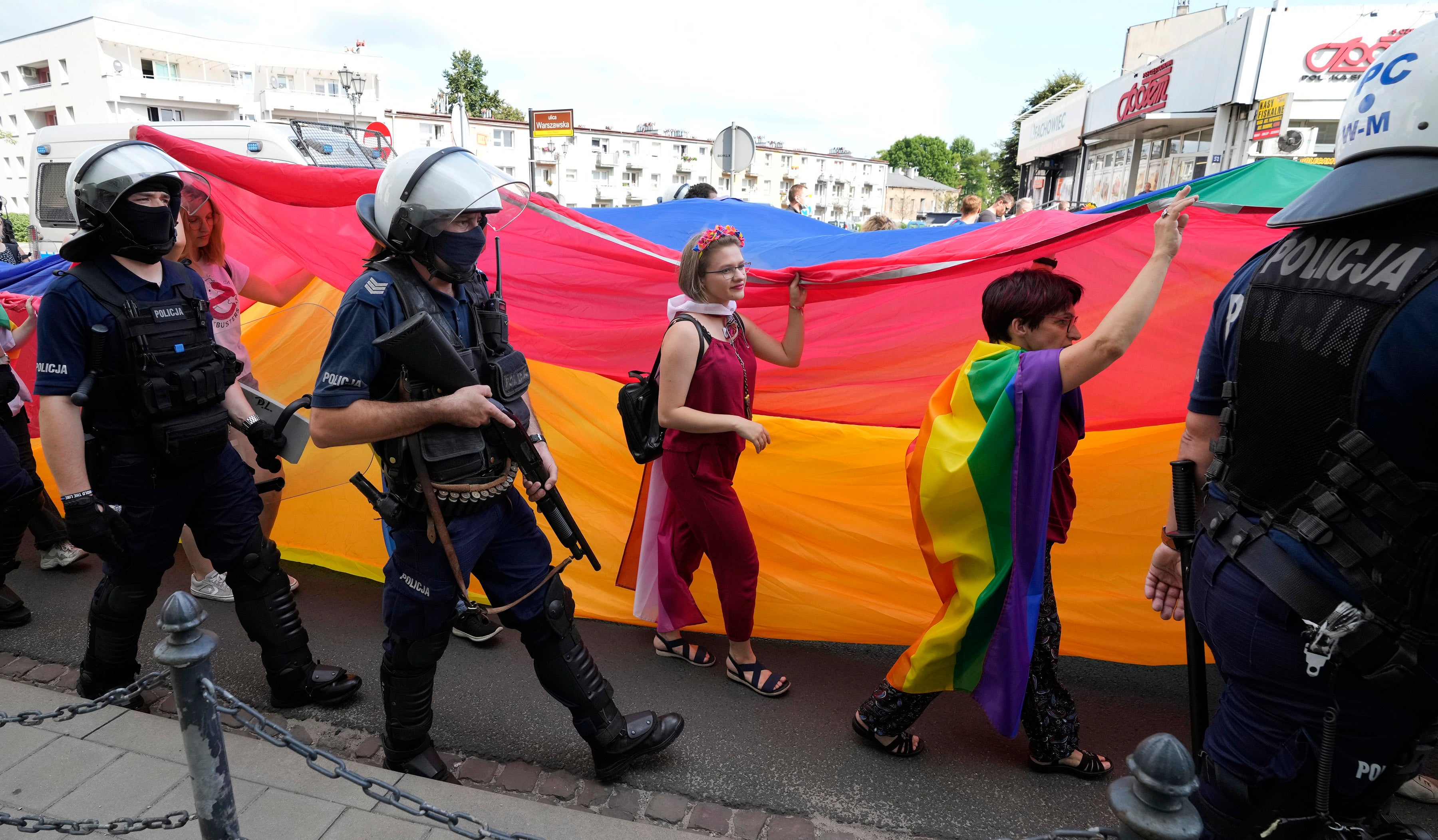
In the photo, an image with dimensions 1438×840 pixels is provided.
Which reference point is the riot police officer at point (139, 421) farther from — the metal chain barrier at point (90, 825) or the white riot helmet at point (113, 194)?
the metal chain barrier at point (90, 825)

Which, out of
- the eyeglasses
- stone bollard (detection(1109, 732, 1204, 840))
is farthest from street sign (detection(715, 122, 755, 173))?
stone bollard (detection(1109, 732, 1204, 840))

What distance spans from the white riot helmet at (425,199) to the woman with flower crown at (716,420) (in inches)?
37.2

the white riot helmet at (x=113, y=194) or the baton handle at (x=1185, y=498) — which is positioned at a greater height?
the white riot helmet at (x=113, y=194)

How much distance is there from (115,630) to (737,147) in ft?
28.2

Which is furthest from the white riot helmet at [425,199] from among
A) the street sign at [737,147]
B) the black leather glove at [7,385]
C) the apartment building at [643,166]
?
the apartment building at [643,166]

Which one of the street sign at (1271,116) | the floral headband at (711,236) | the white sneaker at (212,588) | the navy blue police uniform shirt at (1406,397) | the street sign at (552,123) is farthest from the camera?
the street sign at (552,123)

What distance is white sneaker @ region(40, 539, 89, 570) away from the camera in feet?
14.8

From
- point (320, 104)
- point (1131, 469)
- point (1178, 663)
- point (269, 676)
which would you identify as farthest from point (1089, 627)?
point (320, 104)

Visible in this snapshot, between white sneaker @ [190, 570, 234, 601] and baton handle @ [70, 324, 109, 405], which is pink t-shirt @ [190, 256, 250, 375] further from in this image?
white sneaker @ [190, 570, 234, 601]

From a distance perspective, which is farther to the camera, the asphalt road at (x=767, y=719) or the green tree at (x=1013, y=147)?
the green tree at (x=1013, y=147)

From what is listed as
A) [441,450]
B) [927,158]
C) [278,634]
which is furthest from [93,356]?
[927,158]

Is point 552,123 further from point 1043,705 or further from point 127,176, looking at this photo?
point 1043,705

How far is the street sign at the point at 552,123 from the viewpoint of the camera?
20562 millimetres

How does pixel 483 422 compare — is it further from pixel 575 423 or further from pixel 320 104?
pixel 320 104
